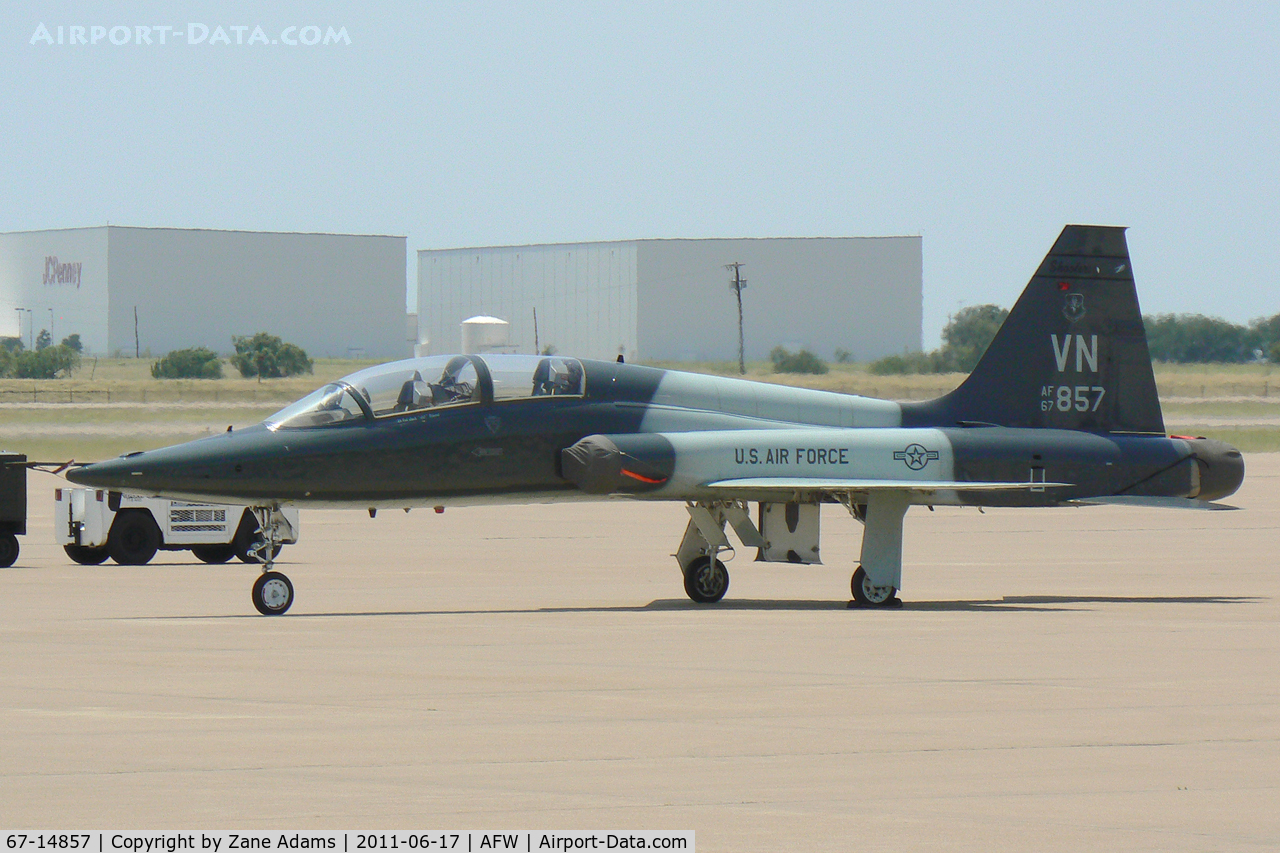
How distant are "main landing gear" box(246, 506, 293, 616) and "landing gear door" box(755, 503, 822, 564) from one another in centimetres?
502

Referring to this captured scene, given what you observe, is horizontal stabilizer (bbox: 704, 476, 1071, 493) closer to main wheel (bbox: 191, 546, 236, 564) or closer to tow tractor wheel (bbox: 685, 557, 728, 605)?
tow tractor wheel (bbox: 685, 557, 728, 605)

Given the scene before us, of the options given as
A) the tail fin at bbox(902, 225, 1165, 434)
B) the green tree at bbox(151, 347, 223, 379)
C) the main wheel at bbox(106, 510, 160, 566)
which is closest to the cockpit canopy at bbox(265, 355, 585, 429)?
the tail fin at bbox(902, 225, 1165, 434)

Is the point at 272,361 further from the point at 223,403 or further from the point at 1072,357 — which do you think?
the point at 1072,357

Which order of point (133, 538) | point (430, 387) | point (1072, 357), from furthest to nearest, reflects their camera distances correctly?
point (133, 538)
point (1072, 357)
point (430, 387)

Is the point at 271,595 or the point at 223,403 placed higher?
the point at 223,403

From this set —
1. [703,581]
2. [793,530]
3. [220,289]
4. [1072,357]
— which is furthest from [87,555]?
[220,289]

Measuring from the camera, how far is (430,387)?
58.9 ft

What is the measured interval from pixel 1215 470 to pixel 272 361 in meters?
88.5

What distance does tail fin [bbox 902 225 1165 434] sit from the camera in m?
20.4

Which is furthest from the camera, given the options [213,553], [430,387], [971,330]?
[971,330]

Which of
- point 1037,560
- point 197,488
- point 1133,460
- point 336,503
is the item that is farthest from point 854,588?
point 1037,560

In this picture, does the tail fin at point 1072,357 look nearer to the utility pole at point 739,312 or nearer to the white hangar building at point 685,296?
the utility pole at point 739,312

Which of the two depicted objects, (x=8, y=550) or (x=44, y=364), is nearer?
(x=8, y=550)

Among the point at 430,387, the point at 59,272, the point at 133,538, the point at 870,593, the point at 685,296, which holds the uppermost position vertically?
the point at 59,272
